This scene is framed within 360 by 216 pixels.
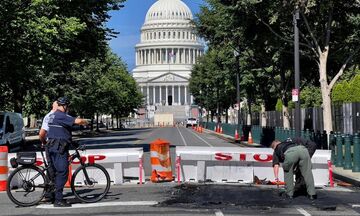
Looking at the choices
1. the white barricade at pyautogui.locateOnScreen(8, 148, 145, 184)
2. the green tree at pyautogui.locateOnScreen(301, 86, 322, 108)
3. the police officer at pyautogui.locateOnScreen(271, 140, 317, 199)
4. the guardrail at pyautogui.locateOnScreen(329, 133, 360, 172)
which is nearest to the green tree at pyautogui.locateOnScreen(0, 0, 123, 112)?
the white barricade at pyautogui.locateOnScreen(8, 148, 145, 184)

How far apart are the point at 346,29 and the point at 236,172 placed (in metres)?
12.5

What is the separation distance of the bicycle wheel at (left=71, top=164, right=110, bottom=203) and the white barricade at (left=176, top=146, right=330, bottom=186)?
3680 mm

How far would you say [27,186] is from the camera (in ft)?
39.8

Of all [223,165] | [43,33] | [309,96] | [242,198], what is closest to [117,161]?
[223,165]

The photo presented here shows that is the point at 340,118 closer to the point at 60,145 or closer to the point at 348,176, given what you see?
the point at 348,176

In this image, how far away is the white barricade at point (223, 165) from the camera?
1606cm

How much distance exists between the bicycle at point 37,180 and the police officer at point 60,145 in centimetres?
46

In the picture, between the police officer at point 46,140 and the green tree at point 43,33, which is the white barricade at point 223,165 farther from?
the green tree at point 43,33

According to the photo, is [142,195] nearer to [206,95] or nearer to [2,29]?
[2,29]

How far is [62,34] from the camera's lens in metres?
27.4

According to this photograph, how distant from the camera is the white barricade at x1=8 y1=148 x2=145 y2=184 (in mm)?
15742

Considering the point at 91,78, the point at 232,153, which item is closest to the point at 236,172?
the point at 232,153

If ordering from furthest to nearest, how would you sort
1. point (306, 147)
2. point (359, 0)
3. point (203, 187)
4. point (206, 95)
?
point (206, 95) < point (359, 0) < point (203, 187) < point (306, 147)

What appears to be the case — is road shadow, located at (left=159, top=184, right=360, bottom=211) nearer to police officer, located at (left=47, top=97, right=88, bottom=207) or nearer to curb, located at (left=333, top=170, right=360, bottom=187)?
police officer, located at (left=47, top=97, right=88, bottom=207)
